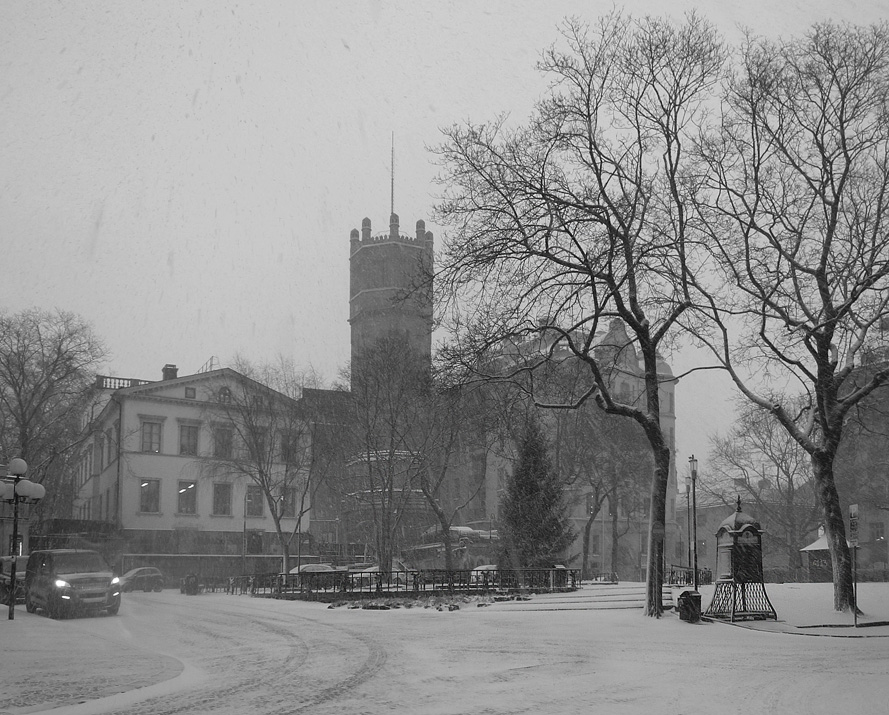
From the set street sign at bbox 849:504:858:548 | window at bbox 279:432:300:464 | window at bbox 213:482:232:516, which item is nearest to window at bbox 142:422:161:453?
window at bbox 213:482:232:516

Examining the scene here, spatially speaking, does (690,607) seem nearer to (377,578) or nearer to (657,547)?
(657,547)

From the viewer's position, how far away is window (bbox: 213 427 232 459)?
182 feet

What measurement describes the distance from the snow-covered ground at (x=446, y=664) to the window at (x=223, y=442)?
3107 centimetres

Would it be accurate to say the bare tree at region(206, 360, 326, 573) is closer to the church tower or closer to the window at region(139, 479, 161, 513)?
the window at region(139, 479, 161, 513)

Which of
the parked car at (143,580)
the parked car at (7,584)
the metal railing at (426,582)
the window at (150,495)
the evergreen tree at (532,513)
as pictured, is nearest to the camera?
the parked car at (7,584)

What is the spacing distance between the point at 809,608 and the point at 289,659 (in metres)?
15.5

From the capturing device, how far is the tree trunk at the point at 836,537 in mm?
23438

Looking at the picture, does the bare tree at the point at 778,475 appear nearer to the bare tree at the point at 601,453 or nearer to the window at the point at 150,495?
the bare tree at the point at 601,453

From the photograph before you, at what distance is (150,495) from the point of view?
62.3 meters

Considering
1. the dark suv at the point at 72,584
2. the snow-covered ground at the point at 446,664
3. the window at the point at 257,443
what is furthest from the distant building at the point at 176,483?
the snow-covered ground at the point at 446,664

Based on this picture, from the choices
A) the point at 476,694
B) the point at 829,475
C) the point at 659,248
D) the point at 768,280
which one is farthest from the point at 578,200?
the point at 476,694

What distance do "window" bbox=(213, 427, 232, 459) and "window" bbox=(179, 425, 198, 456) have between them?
21.3ft

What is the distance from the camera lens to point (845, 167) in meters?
23.9

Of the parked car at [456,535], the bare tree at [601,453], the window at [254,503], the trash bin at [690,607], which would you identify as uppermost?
the bare tree at [601,453]
